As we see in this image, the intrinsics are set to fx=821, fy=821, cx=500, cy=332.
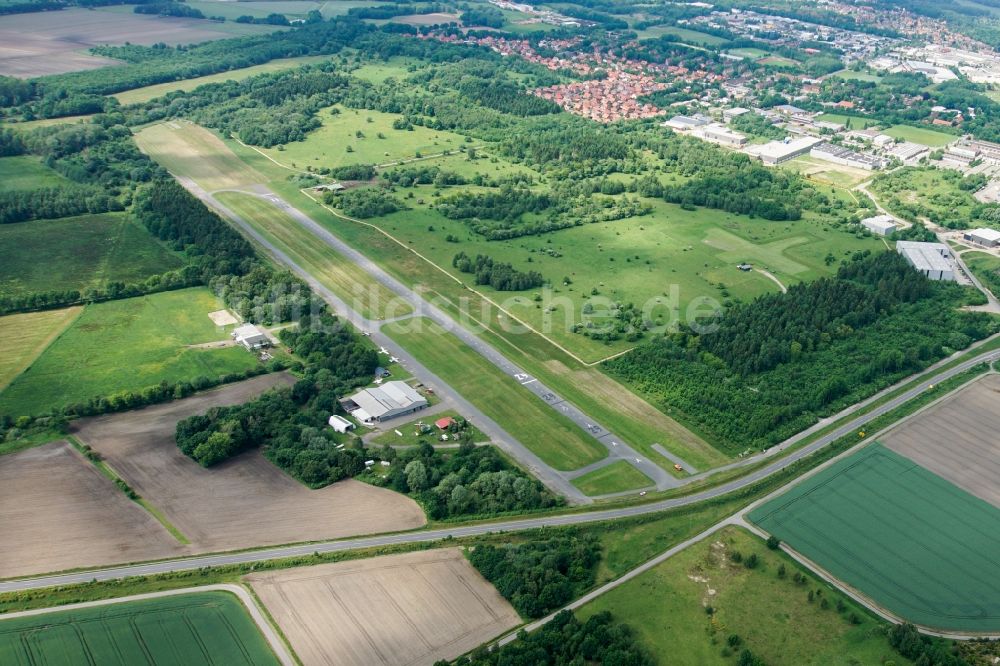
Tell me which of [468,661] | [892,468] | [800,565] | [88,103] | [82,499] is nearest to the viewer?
[468,661]

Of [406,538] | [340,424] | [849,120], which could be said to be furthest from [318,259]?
[849,120]

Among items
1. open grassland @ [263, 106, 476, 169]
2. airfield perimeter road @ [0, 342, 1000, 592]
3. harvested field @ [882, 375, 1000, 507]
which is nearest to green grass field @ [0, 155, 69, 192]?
open grassland @ [263, 106, 476, 169]

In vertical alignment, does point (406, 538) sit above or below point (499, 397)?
below

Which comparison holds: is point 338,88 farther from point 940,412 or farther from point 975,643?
point 975,643

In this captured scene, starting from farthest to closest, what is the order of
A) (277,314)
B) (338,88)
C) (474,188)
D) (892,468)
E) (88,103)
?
(338,88), (88,103), (474,188), (277,314), (892,468)

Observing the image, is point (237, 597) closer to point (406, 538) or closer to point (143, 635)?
point (143, 635)

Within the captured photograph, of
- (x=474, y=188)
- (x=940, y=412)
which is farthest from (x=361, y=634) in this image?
(x=474, y=188)

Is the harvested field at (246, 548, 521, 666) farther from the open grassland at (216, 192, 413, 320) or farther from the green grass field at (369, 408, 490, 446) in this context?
the open grassland at (216, 192, 413, 320)
